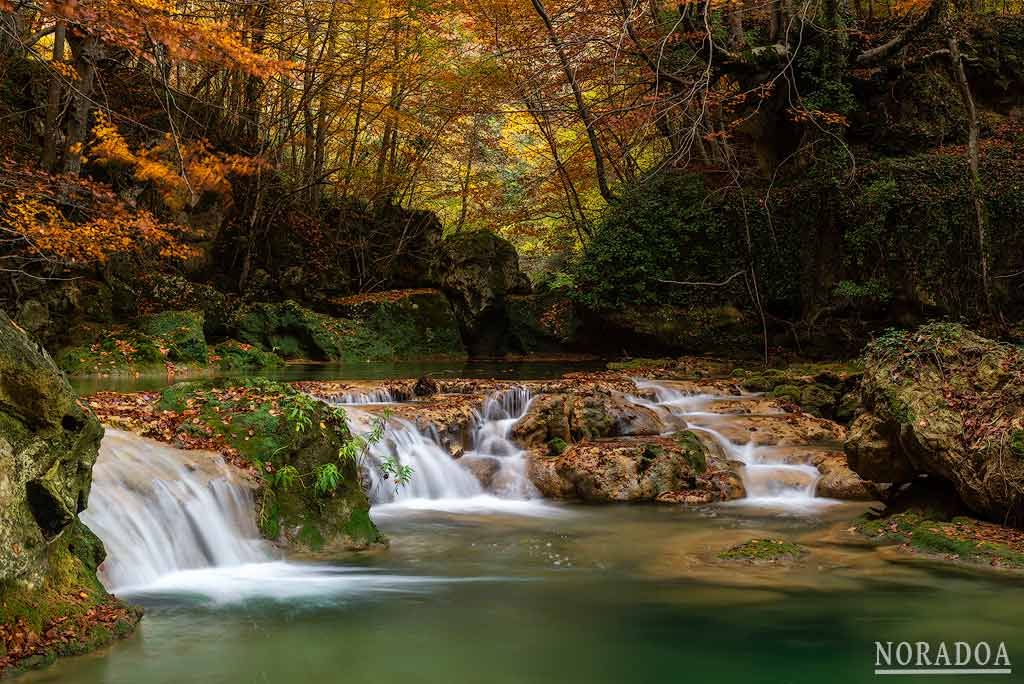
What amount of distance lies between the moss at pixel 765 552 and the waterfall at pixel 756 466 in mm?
2479

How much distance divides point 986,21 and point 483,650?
20.6 m

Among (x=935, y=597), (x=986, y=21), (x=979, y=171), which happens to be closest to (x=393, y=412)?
(x=935, y=597)

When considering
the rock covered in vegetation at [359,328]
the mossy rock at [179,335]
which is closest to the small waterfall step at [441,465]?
the mossy rock at [179,335]

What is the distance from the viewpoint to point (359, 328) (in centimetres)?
2056

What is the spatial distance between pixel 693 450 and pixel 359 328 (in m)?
12.7

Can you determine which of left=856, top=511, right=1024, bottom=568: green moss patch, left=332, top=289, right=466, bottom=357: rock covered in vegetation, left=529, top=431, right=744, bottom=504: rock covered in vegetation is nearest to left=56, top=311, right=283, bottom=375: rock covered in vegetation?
left=332, top=289, right=466, bottom=357: rock covered in vegetation

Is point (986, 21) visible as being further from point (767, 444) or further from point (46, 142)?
point (46, 142)

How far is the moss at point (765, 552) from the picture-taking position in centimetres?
601

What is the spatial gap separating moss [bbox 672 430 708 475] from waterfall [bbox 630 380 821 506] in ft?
1.50

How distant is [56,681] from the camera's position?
3469 mm

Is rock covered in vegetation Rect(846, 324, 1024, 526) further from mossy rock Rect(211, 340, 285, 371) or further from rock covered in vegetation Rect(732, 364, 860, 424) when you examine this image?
mossy rock Rect(211, 340, 285, 371)

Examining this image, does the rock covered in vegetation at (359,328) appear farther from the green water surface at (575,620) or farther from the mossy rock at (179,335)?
the green water surface at (575,620)

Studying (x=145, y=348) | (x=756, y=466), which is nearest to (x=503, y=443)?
(x=756, y=466)

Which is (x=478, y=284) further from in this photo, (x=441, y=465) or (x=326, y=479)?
(x=326, y=479)
